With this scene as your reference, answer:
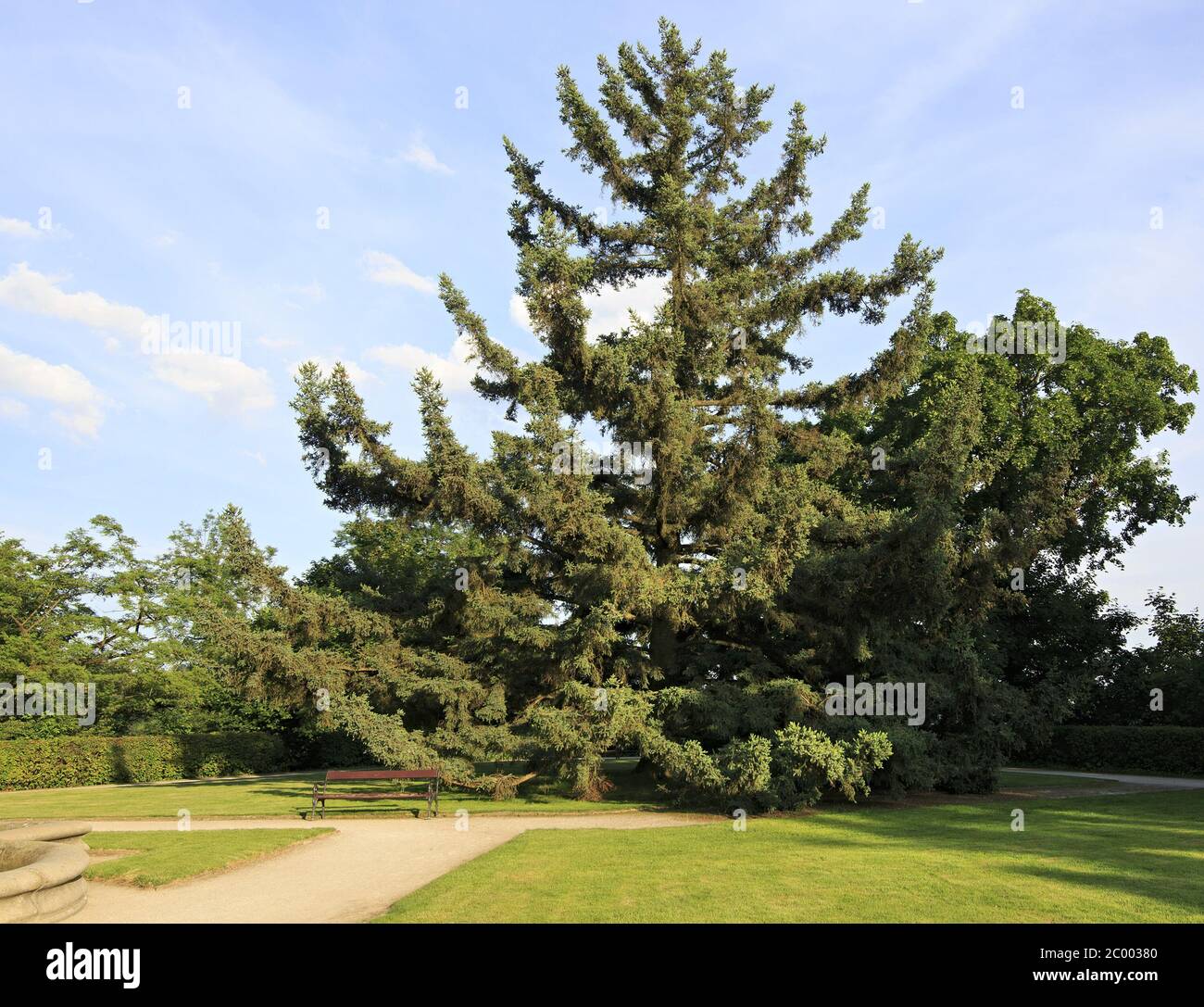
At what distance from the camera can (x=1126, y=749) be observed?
27.1 m

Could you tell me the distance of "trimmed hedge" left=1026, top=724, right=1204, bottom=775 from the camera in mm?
25672

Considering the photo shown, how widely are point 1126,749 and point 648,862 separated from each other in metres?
23.2

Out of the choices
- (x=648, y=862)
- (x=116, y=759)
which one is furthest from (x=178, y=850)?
(x=116, y=759)

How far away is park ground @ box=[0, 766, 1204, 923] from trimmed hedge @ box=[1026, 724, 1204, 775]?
8.71m

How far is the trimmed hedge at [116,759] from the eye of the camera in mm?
26469

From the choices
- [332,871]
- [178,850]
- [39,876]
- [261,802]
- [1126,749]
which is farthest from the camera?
[1126,749]

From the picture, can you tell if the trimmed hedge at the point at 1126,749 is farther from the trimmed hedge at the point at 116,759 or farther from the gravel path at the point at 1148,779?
the trimmed hedge at the point at 116,759

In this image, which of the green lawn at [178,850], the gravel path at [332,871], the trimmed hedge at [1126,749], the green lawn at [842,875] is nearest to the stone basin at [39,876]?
the gravel path at [332,871]

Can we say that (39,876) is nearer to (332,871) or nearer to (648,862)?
(332,871)

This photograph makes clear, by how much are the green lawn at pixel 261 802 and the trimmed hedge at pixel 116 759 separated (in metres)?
2.28

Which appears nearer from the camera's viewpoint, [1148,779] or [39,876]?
[39,876]

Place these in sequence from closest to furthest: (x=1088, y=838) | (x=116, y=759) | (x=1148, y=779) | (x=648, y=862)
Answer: (x=648, y=862) → (x=1088, y=838) → (x=1148, y=779) → (x=116, y=759)

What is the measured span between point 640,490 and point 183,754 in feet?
60.1
